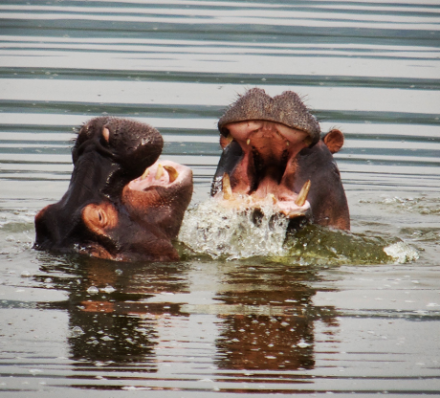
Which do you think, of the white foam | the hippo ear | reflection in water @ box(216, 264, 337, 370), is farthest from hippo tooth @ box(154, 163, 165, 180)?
the white foam

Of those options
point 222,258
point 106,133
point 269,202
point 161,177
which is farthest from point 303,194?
point 106,133

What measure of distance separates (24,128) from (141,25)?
7195 millimetres

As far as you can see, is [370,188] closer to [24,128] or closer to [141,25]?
[24,128]

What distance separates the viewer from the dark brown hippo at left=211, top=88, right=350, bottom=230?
18.9ft

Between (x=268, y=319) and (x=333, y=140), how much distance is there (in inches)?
81.3

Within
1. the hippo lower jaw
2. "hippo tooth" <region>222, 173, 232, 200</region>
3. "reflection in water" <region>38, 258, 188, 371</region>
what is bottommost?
"reflection in water" <region>38, 258, 188, 371</region>

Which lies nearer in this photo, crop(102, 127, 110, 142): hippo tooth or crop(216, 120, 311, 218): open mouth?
crop(102, 127, 110, 142): hippo tooth

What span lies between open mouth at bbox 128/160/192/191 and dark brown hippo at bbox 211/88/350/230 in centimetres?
27

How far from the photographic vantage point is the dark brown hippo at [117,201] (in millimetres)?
5461

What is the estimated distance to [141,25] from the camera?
1784cm

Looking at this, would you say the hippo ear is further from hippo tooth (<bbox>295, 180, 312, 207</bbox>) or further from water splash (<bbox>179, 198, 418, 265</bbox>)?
hippo tooth (<bbox>295, 180, 312, 207</bbox>)

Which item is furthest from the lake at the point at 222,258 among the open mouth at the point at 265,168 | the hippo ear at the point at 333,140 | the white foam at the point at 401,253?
the hippo ear at the point at 333,140

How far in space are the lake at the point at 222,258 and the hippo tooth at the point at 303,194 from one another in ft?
0.92

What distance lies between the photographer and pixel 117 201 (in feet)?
18.3
